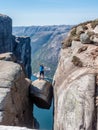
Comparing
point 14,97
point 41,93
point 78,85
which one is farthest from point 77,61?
point 41,93

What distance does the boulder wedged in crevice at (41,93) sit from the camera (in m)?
→ 39.3

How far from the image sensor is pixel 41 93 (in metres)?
39.3

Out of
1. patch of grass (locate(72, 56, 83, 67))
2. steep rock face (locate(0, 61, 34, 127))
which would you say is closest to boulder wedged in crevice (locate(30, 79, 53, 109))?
steep rock face (locate(0, 61, 34, 127))

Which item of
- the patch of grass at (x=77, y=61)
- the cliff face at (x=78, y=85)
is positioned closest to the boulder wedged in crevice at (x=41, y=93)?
the cliff face at (x=78, y=85)

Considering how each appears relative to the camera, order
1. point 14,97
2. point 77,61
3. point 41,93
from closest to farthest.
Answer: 1. point 14,97
2. point 77,61
3. point 41,93

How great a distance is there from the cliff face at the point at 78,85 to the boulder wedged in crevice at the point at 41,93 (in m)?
2.98

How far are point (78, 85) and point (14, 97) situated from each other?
792 cm

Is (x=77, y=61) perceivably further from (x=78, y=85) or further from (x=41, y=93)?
(x=41, y=93)

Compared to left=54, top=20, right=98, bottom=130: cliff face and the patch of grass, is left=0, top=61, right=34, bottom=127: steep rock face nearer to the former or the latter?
left=54, top=20, right=98, bottom=130: cliff face

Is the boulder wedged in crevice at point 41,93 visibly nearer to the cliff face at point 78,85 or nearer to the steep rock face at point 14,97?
the steep rock face at point 14,97

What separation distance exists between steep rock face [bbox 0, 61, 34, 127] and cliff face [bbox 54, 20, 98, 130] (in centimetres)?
415

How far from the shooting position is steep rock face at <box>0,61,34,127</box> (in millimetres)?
30689

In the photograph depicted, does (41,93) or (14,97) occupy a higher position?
(14,97)

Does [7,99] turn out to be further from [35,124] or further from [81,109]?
[35,124]
